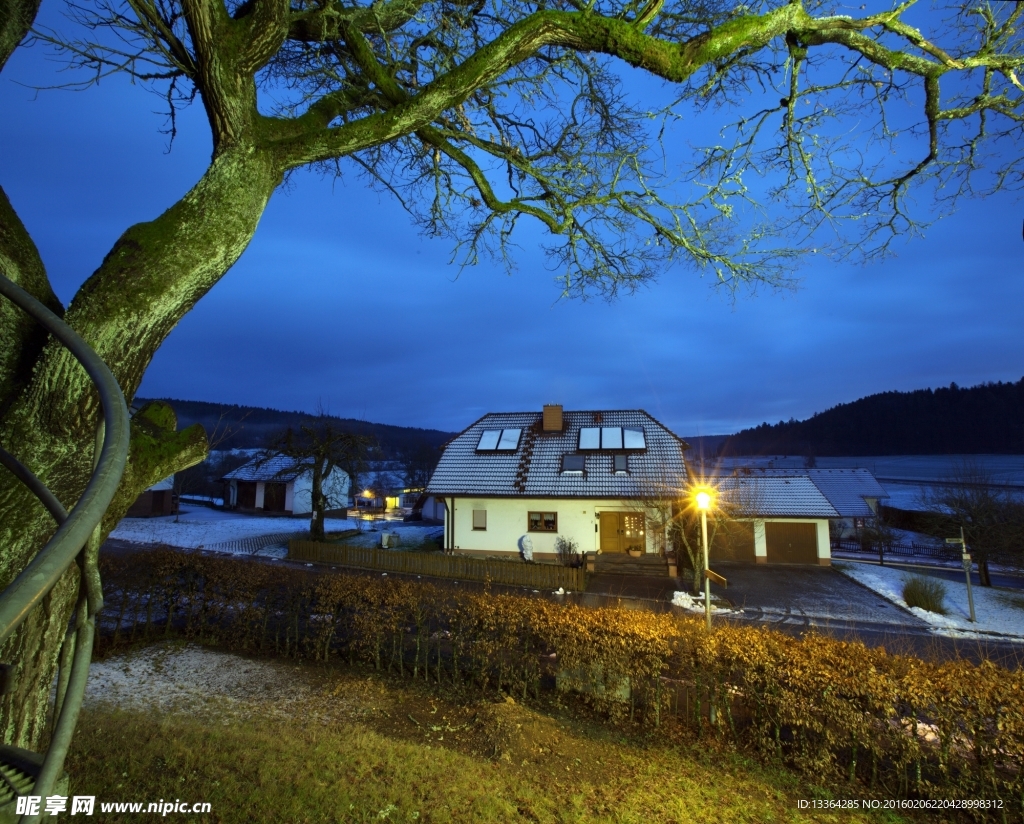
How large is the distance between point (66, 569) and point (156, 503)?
4146 centimetres

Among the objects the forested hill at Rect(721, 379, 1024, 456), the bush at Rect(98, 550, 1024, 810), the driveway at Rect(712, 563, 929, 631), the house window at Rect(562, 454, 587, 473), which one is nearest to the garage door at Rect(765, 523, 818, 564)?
the driveway at Rect(712, 563, 929, 631)

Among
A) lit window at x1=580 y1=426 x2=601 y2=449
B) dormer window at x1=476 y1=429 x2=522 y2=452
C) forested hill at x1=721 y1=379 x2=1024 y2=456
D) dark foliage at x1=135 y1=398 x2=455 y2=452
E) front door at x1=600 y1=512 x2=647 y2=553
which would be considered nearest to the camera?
front door at x1=600 y1=512 x2=647 y2=553

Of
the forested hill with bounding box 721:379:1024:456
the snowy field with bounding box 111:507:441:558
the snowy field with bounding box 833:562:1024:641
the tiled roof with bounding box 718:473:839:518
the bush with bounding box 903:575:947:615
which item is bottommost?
the snowy field with bounding box 833:562:1024:641

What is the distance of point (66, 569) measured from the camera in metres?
1.17

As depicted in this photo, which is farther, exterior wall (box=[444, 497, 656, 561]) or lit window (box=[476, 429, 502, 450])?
lit window (box=[476, 429, 502, 450])

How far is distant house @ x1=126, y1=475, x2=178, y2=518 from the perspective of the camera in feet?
111

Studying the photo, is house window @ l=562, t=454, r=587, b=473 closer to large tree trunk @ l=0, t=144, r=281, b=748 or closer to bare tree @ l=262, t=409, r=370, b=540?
bare tree @ l=262, t=409, r=370, b=540

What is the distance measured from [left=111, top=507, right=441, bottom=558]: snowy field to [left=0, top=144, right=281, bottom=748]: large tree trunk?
21131 millimetres

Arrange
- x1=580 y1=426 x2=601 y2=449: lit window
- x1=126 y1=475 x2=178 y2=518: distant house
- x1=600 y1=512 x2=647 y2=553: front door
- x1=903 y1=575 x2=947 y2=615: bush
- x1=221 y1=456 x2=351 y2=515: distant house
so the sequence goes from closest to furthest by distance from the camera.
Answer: x1=903 y1=575 x2=947 y2=615: bush, x1=600 y1=512 x2=647 y2=553: front door, x1=580 y1=426 x2=601 y2=449: lit window, x1=126 y1=475 x2=178 y2=518: distant house, x1=221 y1=456 x2=351 y2=515: distant house

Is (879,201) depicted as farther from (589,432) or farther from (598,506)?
(589,432)

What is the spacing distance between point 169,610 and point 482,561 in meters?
10.0

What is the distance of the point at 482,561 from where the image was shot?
1864 cm

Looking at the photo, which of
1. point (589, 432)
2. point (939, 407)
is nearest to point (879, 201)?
point (589, 432)

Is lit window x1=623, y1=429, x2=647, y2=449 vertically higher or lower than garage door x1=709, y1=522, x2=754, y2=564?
higher
